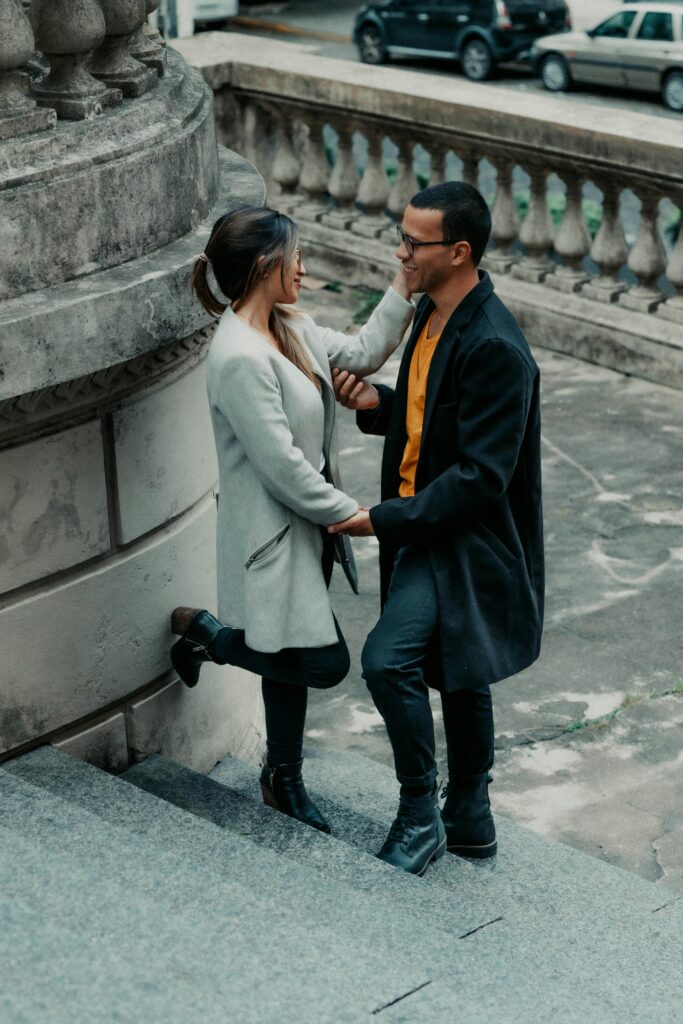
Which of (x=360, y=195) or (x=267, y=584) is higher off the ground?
(x=267, y=584)

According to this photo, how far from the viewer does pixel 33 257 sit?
3562mm

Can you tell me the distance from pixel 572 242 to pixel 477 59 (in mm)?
18137

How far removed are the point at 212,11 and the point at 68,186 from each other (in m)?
28.0

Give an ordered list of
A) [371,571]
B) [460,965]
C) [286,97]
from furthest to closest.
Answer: [286,97] → [371,571] → [460,965]

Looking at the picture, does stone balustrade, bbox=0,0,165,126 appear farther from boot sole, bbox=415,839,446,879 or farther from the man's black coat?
boot sole, bbox=415,839,446,879

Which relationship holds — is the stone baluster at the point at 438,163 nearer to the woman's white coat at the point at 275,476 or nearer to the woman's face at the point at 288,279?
the woman's white coat at the point at 275,476

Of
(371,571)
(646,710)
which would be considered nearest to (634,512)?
(371,571)

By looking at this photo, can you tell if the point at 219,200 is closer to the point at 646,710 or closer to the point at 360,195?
the point at 646,710

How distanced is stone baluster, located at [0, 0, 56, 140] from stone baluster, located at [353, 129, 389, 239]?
18.4 ft

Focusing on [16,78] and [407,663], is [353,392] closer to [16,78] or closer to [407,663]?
[407,663]

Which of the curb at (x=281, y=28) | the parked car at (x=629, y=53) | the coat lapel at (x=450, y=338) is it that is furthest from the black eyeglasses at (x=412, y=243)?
the curb at (x=281, y=28)

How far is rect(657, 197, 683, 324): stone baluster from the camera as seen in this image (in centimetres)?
782

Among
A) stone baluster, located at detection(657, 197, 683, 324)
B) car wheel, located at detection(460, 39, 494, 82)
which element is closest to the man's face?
stone baluster, located at detection(657, 197, 683, 324)

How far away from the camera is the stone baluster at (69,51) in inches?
149
